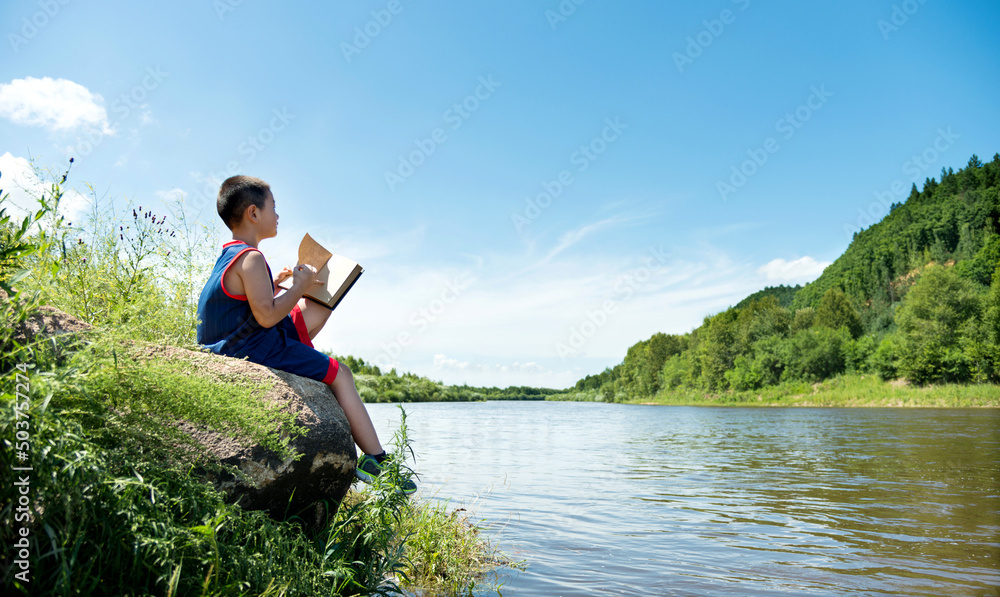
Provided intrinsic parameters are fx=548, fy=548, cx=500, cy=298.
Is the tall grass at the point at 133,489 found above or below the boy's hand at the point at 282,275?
below

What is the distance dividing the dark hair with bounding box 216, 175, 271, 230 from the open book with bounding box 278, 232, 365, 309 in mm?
383

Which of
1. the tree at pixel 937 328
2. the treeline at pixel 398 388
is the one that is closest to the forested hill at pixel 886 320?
the tree at pixel 937 328

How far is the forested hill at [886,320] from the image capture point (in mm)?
47344

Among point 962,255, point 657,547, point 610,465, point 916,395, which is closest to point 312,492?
point 657,547

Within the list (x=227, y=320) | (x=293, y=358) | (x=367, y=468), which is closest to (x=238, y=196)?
(x=227, y=320)

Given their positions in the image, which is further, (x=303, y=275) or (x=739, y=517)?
(x=739, y=517)

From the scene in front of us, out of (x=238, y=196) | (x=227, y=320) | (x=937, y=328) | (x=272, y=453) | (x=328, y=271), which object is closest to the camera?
(x=272, y=453)

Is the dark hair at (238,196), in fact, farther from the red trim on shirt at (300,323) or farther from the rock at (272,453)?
the rock at (272,453)

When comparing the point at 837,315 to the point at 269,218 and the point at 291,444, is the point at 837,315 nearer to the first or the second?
the point at 269,218

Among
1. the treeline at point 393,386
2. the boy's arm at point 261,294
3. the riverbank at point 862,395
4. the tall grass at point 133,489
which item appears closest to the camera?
the tall grass at point 133,489

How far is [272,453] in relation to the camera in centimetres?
255

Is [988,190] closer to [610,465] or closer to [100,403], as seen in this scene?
[610,465]

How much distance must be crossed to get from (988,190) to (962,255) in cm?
1787

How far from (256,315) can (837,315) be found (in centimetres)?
8507
